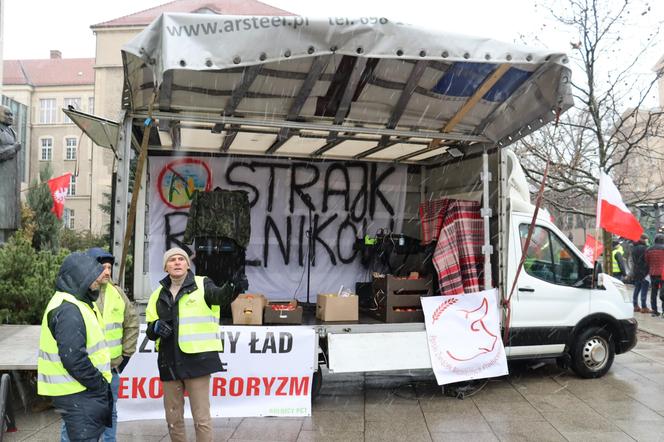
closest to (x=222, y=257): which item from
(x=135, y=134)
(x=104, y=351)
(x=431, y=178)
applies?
(x=135, y=134)

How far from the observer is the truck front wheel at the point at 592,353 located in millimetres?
7180

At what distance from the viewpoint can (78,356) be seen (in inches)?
128

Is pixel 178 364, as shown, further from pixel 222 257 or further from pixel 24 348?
pixel 222 257

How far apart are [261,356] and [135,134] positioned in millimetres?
2848

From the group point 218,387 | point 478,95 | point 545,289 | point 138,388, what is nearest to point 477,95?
point 478,95

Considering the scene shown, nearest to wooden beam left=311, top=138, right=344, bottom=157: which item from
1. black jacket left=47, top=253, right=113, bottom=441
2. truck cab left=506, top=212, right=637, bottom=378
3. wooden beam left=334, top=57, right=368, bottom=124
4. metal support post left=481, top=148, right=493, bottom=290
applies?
wooden beam left=334, top=57, right=368, bottom=124

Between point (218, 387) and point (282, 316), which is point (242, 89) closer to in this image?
point (282, 316)

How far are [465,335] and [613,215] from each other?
7.94 ft

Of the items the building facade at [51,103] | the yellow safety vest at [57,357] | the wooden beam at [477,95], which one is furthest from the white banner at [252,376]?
the building facade at [51,103]

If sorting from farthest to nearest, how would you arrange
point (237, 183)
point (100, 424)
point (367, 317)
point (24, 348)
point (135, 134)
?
point (237, 183), point (367, 317), point (135, 134), point (24, 348), point (100, 424)

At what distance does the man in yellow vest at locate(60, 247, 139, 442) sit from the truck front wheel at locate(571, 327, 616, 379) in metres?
5.24

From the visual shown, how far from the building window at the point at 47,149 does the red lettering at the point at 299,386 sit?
5807 centimetres

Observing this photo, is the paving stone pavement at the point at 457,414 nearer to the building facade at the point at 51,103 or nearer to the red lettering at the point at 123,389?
the red lettering at the point at 123,389

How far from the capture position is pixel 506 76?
5.71 metres
